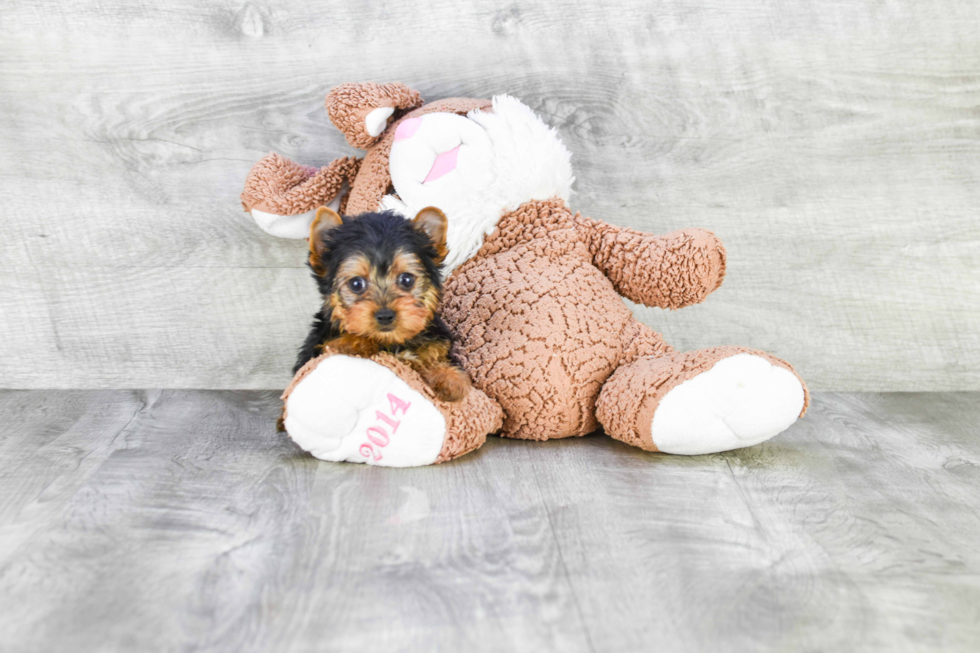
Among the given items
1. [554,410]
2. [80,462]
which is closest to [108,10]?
[80,462]

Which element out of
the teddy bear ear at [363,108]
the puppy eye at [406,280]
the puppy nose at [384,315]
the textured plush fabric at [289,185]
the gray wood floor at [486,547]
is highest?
the teddy bear ear at [363,108]

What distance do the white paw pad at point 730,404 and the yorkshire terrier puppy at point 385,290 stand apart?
399mm

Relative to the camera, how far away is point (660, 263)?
1.68 metres

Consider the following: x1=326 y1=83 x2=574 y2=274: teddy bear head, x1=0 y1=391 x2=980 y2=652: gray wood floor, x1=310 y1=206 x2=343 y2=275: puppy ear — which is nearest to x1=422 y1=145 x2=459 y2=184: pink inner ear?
x1=326 y1=83 x2=574 y2=274: teddy bear head

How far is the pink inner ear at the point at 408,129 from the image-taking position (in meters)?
1.66

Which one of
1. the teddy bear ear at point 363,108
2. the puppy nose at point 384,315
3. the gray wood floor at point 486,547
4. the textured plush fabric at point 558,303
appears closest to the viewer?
the gray wood floor at point 486,547

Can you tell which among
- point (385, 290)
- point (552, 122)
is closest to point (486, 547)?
point (385, 290)

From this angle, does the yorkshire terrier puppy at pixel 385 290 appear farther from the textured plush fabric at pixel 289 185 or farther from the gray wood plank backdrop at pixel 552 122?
the gray wood plank backdrop at pixel 552 122

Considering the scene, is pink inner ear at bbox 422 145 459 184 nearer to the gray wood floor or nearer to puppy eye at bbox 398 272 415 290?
puppy eye at bbox 398 272 415 290

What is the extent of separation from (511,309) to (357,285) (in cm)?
42

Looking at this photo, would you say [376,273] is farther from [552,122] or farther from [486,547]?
[552,122]

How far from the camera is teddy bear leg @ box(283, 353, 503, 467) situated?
1.38 metres

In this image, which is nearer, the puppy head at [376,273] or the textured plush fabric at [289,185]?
the puppy head at [376,273]

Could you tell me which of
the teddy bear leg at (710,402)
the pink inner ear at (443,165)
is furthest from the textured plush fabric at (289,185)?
the teddy bear leg at (710,402)
